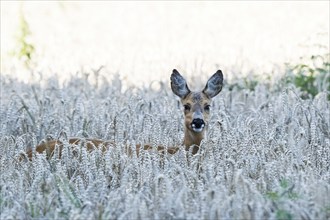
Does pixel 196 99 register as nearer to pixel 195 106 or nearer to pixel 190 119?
pixel 195 106

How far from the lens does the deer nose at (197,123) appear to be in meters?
8.27

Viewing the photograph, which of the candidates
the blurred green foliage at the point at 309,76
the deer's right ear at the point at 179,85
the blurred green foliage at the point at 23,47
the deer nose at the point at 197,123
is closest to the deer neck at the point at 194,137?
the deer nose at the point at 197,123

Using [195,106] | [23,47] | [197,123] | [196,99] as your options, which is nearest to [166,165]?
[197,123]

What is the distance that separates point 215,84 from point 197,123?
0.79 m

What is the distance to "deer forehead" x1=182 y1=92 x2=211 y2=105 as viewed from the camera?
28.2ft

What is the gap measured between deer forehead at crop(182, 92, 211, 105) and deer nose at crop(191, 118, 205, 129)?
28 cm

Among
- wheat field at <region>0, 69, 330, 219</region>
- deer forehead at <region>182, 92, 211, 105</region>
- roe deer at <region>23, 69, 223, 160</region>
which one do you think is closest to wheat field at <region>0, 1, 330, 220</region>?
wheat field at <region>0, 69, 330, 219</region>

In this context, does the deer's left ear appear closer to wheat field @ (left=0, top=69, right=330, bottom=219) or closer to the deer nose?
wheat field @ (left=0, top=69, right=330, bottom=219)

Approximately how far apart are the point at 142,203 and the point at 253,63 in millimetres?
7925

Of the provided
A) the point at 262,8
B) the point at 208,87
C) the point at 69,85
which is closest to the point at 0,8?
the point at 69,85

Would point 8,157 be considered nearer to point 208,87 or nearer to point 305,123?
point 208,87

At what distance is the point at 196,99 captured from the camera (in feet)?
28.3

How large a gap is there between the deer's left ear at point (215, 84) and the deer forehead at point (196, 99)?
17cm

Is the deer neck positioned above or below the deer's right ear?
below
